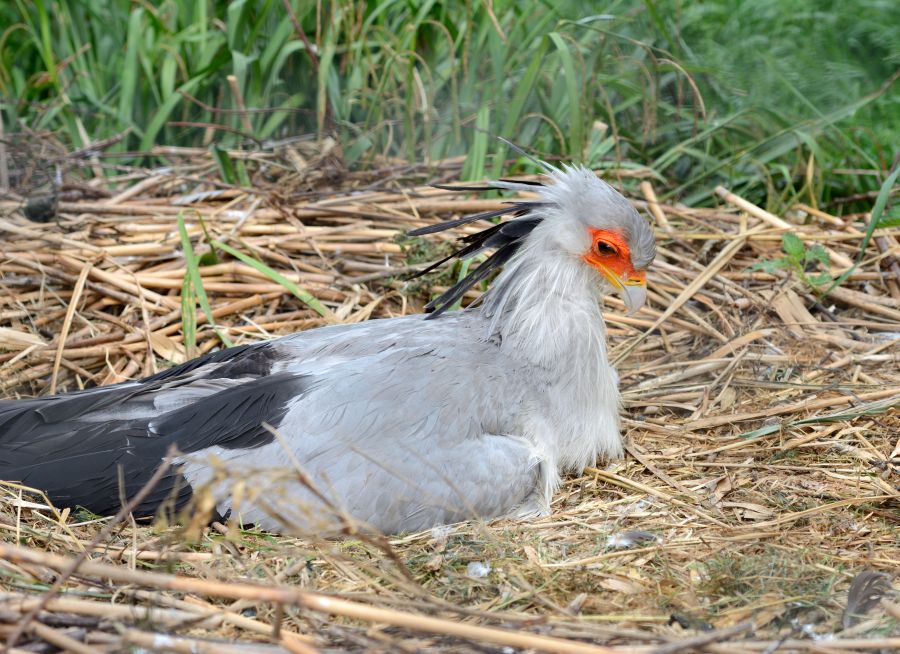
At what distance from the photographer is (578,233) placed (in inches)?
137

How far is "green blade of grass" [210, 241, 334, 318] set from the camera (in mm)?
4363

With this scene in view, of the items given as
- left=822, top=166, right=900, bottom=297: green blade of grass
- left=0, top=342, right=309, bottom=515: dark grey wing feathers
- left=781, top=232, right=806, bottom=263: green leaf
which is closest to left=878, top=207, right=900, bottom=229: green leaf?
left=822, top=166, right=900, bottom=297: green blade of grass

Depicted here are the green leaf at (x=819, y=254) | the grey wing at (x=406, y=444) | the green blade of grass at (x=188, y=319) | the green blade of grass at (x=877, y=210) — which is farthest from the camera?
the green leaf at (x=819, y=254)

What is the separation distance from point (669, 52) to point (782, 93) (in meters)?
0.64

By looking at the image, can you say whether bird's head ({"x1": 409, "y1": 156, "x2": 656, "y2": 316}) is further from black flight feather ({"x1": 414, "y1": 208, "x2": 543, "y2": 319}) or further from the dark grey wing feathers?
the dark grey wing feathers

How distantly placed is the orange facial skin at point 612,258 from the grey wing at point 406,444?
49cm

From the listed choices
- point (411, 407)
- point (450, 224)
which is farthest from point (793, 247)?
point (411, 407)

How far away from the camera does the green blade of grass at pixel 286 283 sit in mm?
4363

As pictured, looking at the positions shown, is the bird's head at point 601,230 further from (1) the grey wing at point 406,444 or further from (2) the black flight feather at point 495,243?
(1) the grey wing at point 406,444

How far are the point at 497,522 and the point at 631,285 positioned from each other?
0.98m

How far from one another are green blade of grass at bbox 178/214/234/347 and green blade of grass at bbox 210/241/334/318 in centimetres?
15

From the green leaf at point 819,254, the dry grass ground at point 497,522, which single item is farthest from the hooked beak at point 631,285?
the green leaf at point 819,254

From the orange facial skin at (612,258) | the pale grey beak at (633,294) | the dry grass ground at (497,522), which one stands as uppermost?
the orange facial skin at (612,258)

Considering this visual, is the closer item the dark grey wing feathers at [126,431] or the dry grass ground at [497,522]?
Result: the dry grass ground at [497,522]
